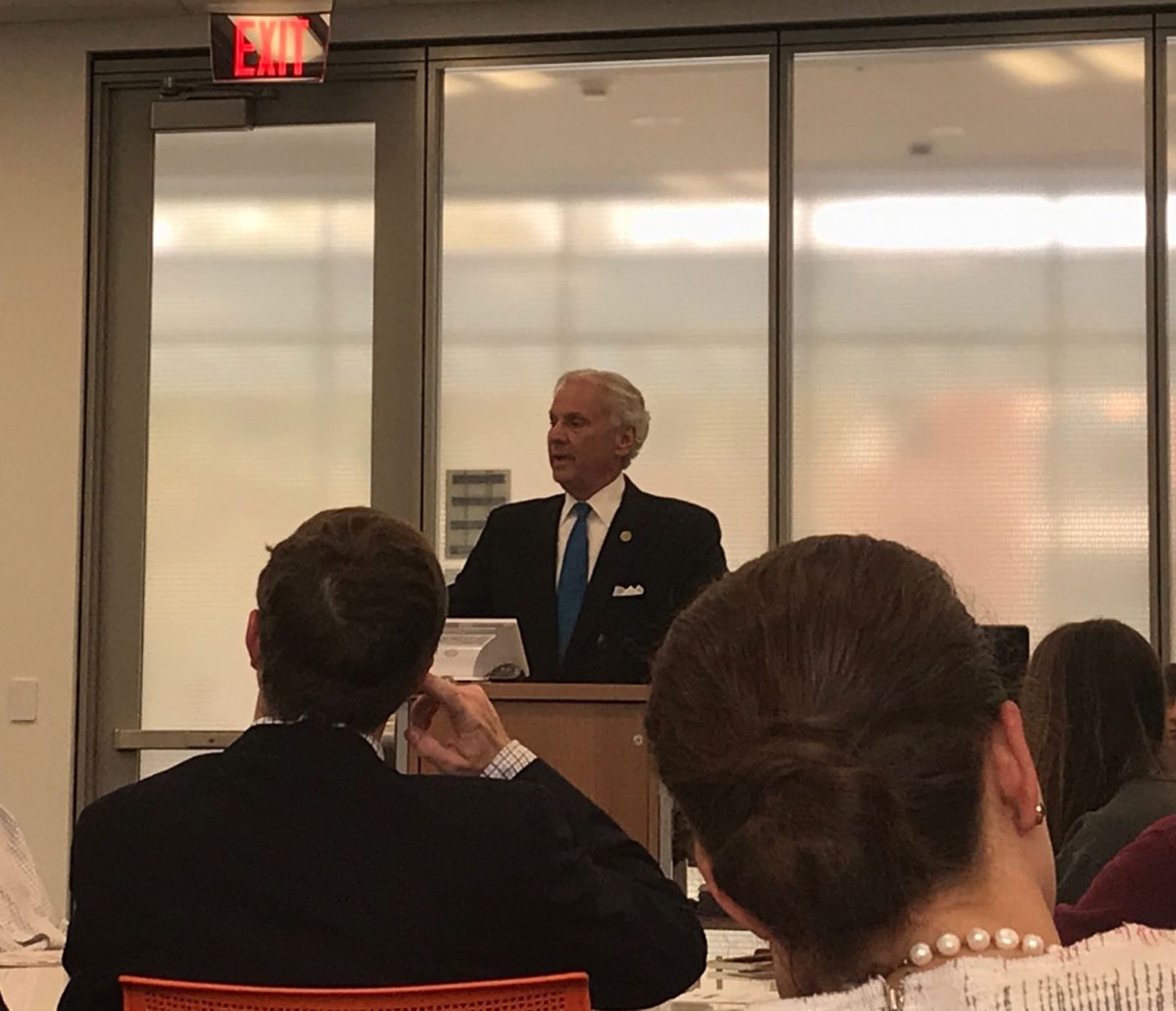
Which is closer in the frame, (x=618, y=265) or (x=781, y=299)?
(x=781, y=299)

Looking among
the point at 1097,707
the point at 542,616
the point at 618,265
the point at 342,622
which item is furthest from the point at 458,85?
the point at 342,622

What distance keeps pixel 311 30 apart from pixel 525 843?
4210mm

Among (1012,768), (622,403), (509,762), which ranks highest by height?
(622,403)

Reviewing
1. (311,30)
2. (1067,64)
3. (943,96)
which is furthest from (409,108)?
(1067,64)

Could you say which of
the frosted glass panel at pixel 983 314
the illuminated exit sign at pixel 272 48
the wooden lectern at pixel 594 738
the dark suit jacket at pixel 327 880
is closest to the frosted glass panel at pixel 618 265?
the frosted glass panel at pixel 983 314

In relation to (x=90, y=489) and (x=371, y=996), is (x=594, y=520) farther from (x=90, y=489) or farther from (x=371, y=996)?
(x=371, y=996)

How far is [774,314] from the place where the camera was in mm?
5625

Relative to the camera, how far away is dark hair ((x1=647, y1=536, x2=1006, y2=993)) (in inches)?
36.6

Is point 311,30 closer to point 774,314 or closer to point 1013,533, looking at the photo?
point 774,314

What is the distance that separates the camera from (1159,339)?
5.41 meters

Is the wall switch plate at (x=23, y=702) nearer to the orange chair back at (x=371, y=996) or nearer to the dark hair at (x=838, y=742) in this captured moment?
the orange chair back at (x=371, y=996)

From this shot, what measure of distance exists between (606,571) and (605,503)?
23cm

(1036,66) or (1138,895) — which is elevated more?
(1036,66)

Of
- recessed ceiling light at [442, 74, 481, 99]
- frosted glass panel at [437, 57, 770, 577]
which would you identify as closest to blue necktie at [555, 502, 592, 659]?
frosted glass panel at [437, 57, 770, 577]
